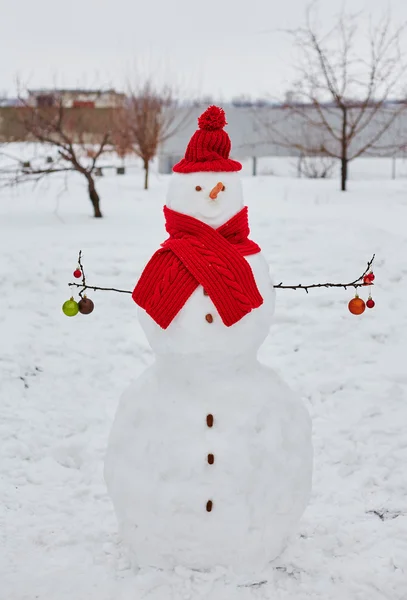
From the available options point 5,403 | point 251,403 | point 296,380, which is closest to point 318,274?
point 296,380

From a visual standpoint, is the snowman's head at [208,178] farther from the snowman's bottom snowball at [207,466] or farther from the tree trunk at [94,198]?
the tree trunk at [94,198]

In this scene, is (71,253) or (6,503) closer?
(6,503)

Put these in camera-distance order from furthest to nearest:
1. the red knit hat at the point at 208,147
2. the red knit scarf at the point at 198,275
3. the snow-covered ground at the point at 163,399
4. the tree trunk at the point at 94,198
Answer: the tree trunk at the point at 94,198 < the snow-covered ground at the point at 163,399 < the red knit hat at the point at 208,147 < the red knit scarf at the point at 198,275

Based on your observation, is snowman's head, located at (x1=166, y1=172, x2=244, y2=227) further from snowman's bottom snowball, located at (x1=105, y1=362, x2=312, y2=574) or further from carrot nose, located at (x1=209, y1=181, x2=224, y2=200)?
snowman's bottom snowball, located at (x1=105, y1=362, x2=312, y2=574)

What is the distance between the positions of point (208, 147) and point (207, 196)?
0.26m

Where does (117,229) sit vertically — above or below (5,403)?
above

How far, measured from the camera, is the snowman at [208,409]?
121 inches

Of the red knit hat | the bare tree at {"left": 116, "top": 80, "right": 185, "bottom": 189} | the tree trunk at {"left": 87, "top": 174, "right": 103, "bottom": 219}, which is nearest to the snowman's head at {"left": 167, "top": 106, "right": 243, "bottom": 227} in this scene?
the red knit hat

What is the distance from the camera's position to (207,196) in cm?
311

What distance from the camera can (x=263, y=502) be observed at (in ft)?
10.9

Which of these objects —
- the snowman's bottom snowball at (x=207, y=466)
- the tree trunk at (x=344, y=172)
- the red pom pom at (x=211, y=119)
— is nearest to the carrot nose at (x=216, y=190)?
the red pom pom at (x=211, y=119)

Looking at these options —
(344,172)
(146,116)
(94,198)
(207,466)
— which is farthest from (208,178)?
(146,116)

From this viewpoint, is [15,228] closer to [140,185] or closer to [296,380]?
[296,380]

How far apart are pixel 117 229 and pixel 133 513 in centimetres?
629
